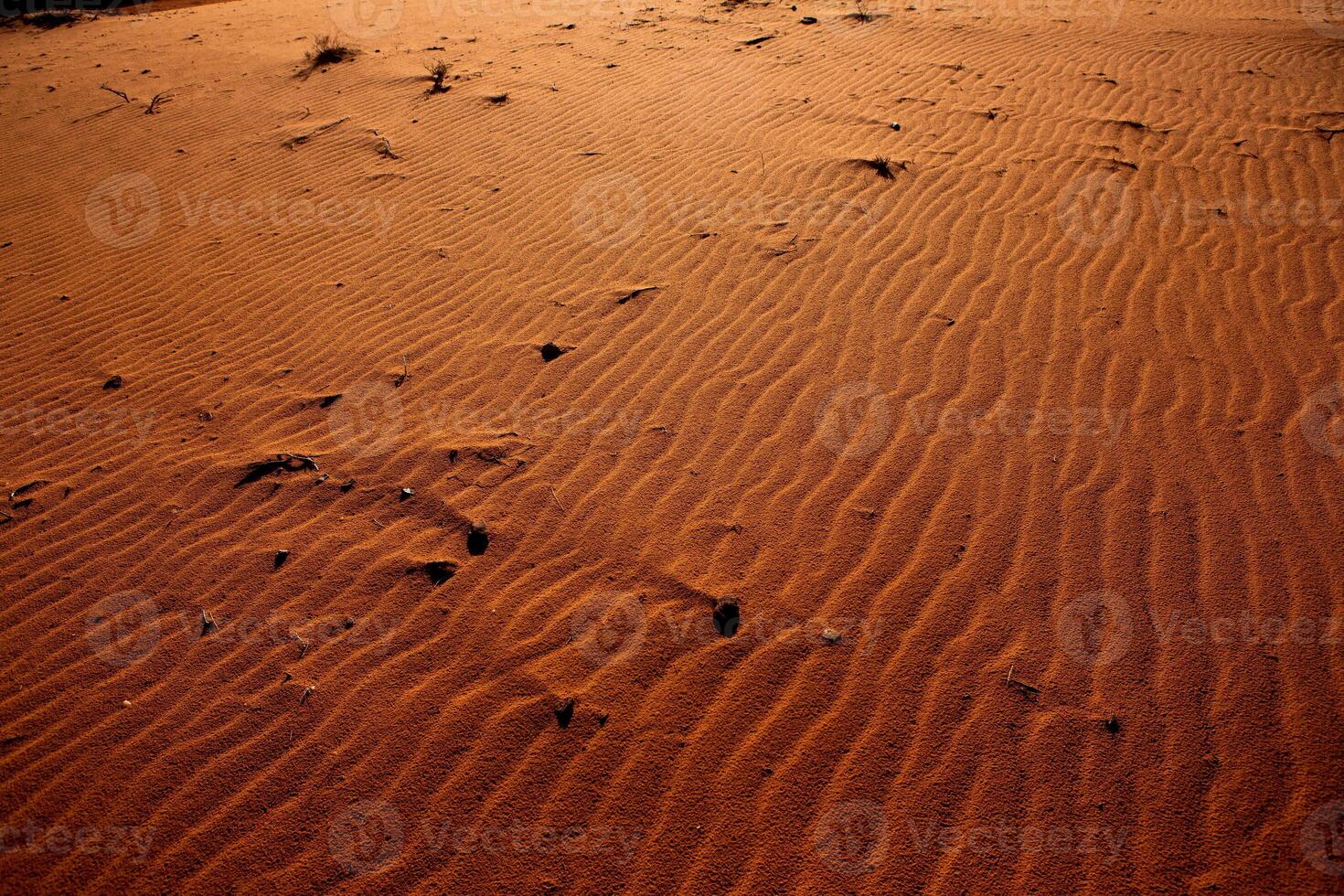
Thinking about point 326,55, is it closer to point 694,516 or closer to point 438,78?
point 438,78

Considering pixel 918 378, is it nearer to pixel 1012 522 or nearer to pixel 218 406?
pixel 1012 522

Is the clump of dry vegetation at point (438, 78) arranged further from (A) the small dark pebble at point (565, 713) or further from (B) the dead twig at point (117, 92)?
(A) the small dark pebble at point (565, 713)

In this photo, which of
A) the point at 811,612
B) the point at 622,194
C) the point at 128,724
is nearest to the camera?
the point at 128,724

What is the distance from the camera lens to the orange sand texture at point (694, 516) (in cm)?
222

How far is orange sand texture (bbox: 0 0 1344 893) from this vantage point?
2217 mm

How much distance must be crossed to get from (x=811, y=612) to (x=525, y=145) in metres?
5.79

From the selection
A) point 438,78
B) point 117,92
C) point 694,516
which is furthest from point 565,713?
point 117,92

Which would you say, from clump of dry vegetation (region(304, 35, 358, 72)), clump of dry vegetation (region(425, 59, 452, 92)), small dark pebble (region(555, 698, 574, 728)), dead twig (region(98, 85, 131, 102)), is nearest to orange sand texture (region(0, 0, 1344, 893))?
small dark pebble (region(555, 698, 574, 728))

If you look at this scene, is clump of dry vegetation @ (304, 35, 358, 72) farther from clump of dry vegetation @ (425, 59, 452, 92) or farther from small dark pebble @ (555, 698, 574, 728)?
small dark pebble @ (555, 698, 574, 728)

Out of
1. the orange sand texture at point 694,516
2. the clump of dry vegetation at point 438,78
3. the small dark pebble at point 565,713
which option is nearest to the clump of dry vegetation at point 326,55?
the clump of dry vegetation at point 438,78

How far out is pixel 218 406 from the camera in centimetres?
393

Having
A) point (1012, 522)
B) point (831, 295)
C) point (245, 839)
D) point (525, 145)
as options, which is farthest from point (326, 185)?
point (1012, 522)

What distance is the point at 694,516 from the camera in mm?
3145

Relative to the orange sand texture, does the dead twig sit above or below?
above
